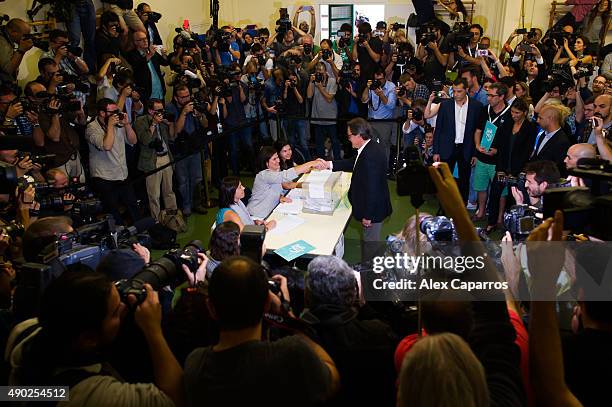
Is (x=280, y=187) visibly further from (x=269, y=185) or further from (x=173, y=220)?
(x=173, y=220)

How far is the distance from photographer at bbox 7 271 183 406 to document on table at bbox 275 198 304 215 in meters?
2.51

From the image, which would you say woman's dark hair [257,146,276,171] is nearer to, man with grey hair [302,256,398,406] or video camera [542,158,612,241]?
man with grey hair [302,256,398,406]

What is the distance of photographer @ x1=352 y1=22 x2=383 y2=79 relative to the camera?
721 centimetres

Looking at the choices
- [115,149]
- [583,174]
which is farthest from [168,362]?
[115,149]

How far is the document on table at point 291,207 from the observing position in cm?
414

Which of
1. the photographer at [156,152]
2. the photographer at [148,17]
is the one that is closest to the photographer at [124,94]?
the photographer at [156,152]

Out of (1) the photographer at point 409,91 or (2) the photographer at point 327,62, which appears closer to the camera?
(1) the photographer at point 409,91

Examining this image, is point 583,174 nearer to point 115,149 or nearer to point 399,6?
point 115,149

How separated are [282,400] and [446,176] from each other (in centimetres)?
82

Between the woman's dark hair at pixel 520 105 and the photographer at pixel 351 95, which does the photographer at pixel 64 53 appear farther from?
the woman's dark hair at pixel 520 105

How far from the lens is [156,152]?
508cm

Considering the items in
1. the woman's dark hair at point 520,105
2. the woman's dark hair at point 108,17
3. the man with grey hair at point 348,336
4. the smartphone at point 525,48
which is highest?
the woman's dark hair at point 108,17

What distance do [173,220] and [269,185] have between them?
1.39 meters

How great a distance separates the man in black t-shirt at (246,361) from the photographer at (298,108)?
17.1 ft
